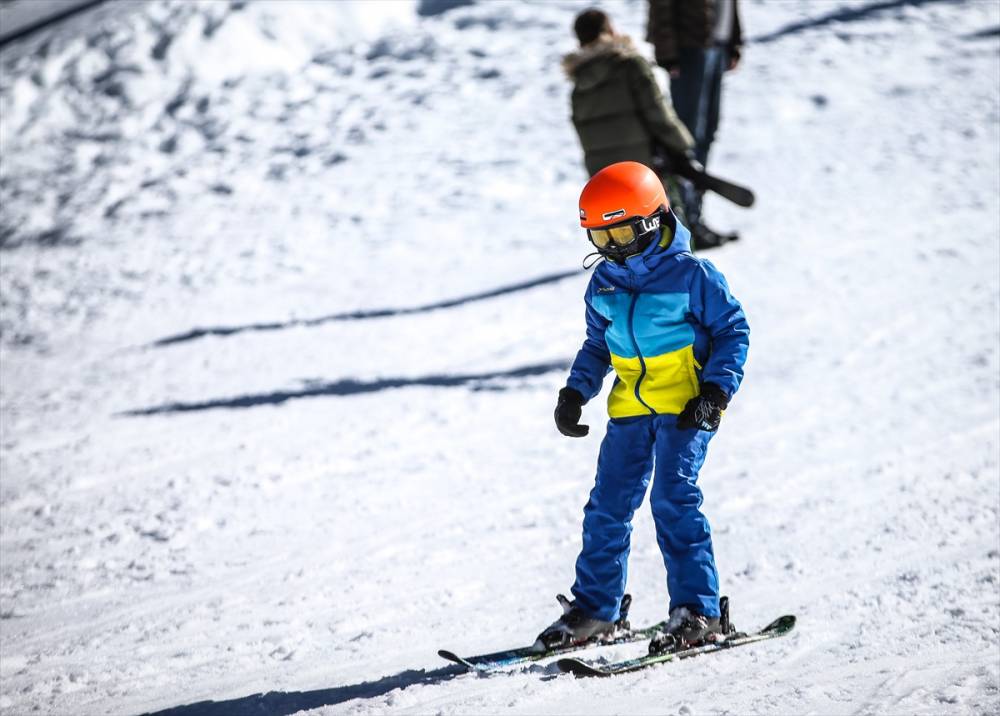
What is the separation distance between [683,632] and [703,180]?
3987mm

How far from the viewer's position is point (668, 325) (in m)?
3.07

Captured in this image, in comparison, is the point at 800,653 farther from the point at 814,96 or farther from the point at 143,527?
the point at 814,96

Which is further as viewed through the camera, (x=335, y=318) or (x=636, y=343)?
(x=335, y=318)

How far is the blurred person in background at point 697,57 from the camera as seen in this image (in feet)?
24.9

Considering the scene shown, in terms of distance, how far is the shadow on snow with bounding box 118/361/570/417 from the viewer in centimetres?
640

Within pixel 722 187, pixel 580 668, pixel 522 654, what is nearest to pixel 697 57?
pixel 722 187

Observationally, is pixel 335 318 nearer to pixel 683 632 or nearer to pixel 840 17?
pixel 683 632

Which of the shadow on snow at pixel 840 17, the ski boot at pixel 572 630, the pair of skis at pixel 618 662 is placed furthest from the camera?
the shadow on snow at pixel 840 17

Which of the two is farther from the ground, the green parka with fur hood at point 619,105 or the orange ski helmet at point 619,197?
the orange ski helmet at point 619,197

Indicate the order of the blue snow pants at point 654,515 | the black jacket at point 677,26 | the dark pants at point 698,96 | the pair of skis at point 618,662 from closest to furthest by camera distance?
the pair of skis at point 618,662 → the blue snow pants at point 654,515 → the black jacket at point 677,26 → the dark pants at point 698,96

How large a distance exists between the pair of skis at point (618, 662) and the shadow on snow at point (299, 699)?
0.31 feet

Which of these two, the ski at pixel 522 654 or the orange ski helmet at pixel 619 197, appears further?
the ski at pixel 522 654

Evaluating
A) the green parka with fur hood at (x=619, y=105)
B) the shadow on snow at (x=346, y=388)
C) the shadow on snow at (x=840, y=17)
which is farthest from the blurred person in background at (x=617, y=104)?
the shadow on snow at (x=840, y=17)

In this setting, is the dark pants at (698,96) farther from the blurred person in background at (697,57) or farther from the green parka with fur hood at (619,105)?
the green parka with fur hood at (619,105)
